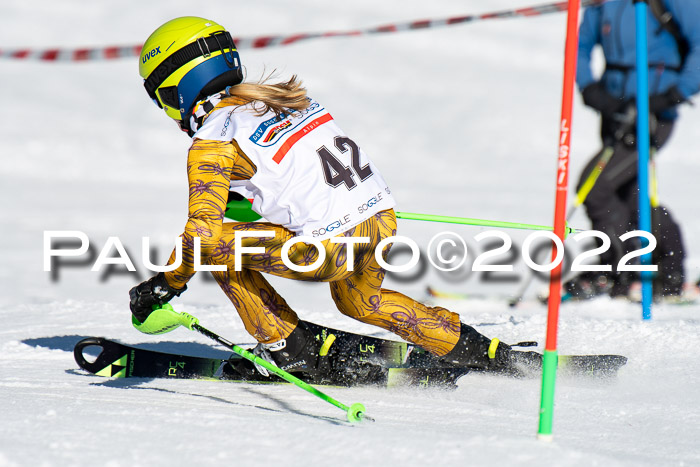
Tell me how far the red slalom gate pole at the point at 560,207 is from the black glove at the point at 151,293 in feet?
5.00

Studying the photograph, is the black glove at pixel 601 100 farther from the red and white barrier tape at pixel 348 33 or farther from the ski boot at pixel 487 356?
the ski boot at pixel 487 356

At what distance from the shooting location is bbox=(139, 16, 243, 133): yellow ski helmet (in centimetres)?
318

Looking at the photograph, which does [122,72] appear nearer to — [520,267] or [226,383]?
[520,267]

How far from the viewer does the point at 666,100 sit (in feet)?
19.9

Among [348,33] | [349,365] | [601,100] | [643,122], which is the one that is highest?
[348,33]

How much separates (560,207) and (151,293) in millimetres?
1652

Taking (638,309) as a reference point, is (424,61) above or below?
above

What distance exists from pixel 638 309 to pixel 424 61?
20150 mm

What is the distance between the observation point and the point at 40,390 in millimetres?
3363

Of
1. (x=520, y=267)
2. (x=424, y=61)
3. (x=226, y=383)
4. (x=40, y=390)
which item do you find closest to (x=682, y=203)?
(x=520, y=267)

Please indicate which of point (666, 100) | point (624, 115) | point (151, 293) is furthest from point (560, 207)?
point (624, 115)

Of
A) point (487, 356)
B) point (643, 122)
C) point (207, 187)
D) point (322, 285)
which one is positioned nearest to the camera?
point (207, 187)

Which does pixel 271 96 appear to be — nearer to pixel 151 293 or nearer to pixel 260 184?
pixel 260 184

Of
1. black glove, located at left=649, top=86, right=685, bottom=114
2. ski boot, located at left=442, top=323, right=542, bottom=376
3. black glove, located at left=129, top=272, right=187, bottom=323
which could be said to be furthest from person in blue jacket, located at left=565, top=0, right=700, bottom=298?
black glove, located at left=129, top=272, right=187, bottom=323
